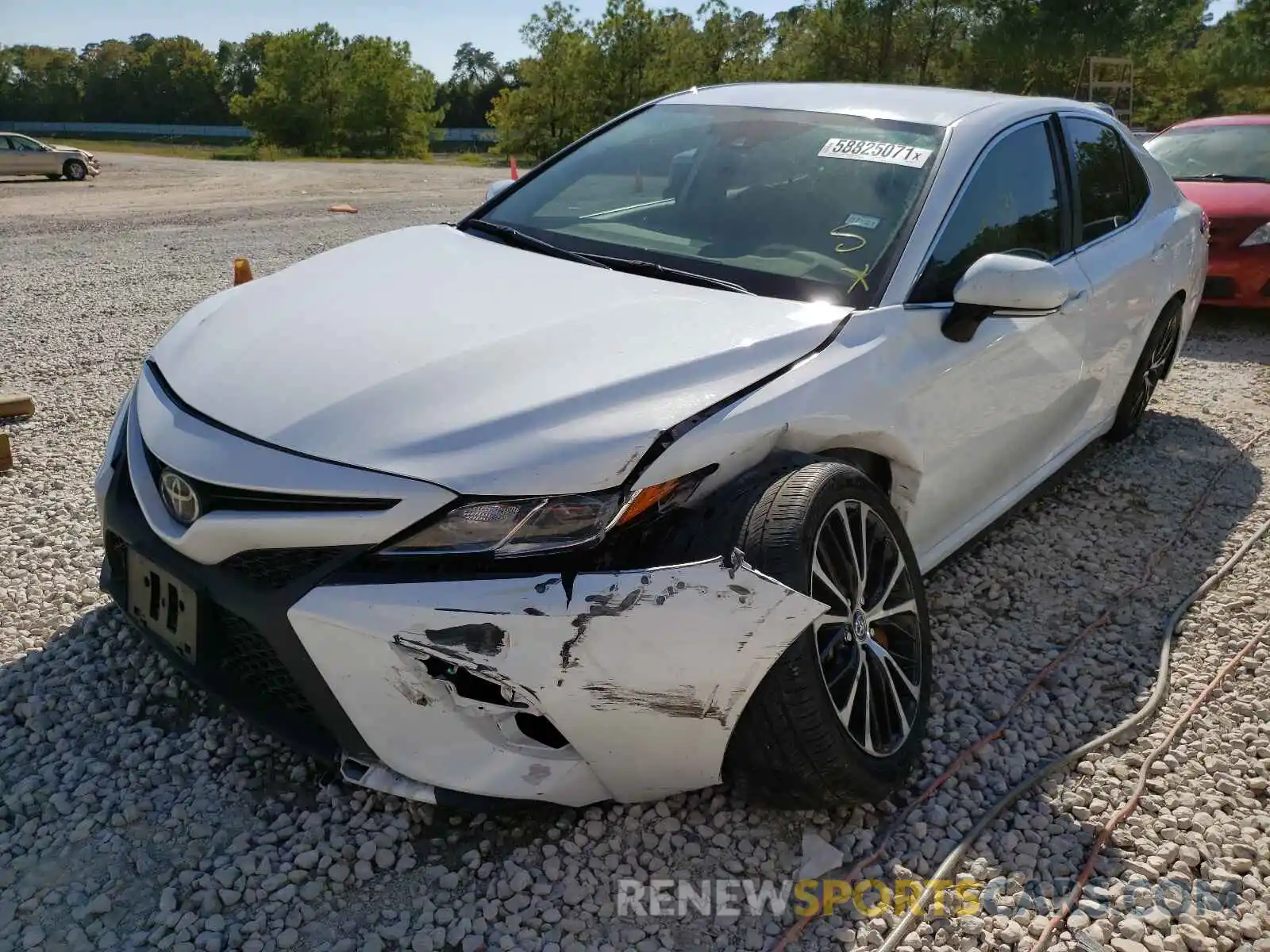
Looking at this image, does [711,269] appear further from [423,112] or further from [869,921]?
[423,112]

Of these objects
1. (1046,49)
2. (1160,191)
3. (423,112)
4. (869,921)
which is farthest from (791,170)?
(423,112)

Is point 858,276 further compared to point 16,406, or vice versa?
point 16,406

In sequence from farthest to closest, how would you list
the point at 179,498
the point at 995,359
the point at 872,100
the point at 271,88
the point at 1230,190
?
1. the point at 271,88
2. the point at 1230,190
3. the point at 872,100
4. the point at 995,359
5. the point at 179,498

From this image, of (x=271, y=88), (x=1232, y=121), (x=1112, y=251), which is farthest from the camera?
(x=271, y=88)

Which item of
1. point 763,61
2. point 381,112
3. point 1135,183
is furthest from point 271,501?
point 381,112

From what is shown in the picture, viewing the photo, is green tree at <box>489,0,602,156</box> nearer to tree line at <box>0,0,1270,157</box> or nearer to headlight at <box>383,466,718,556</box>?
tree line at <box>0,0,1270,157</box>

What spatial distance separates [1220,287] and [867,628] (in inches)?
253

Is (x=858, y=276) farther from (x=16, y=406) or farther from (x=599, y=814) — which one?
(x=16, y=406)

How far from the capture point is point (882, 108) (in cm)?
341

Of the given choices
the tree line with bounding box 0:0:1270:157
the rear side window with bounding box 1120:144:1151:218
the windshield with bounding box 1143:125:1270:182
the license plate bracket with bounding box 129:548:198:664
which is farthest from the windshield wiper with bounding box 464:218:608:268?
the tree line with bounding box 0:0:1270:157

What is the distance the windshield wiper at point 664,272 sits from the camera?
9.40 ft

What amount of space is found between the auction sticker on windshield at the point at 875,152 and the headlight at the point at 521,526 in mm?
1631

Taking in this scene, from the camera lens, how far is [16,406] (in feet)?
16.4

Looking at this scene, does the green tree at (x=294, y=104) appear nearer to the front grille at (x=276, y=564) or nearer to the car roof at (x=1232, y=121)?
the car roof at (x=1232, y=121)
